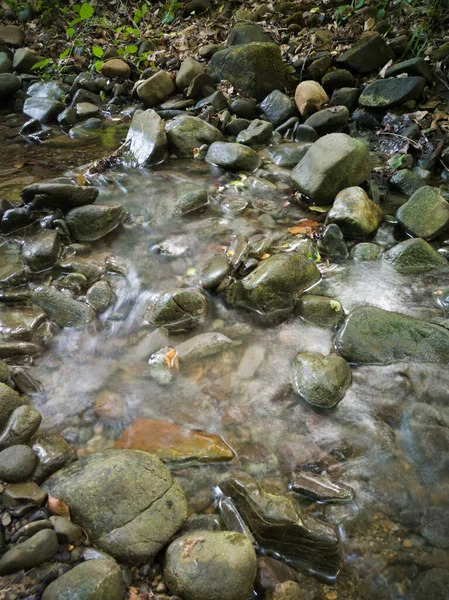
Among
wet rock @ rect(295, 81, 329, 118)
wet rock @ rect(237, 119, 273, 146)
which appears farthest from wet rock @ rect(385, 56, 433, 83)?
wet rock @ rect(237, 119, 273, 146)

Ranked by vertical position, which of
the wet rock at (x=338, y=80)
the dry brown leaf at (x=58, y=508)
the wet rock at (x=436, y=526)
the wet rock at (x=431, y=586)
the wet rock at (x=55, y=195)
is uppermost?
the wet rock at (x=338, y=80)

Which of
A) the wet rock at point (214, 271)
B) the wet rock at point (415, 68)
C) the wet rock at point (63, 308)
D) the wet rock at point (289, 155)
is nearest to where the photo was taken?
the wet rock at point (63, 308)

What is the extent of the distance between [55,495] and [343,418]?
198 centimetres

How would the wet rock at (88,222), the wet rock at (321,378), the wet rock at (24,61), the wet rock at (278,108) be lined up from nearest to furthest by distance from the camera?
the wet rock at (321,378) → the wet rock at (88,222) → the wet rock at (278,108) → the wet rock at (24,61)

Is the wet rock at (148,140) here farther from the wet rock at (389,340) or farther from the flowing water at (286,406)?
the wet rock at (389,340)

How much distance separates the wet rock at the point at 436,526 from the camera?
2.55 m

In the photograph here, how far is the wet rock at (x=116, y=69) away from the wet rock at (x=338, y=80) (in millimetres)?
4766

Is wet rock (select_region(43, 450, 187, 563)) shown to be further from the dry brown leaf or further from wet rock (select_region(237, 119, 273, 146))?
wet rock (select_region(237, 119, 273, 146))

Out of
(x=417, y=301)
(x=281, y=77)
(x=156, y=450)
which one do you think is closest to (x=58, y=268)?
(x=156, y=450)

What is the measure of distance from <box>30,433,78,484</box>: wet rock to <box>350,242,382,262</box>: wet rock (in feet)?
11.5

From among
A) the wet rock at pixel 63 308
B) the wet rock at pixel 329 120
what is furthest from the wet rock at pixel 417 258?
the wet rock at pixel 329 120

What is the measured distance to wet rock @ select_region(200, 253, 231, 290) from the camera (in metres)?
4.47

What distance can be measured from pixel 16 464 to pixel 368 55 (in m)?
8.50

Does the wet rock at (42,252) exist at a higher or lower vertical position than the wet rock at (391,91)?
lower
